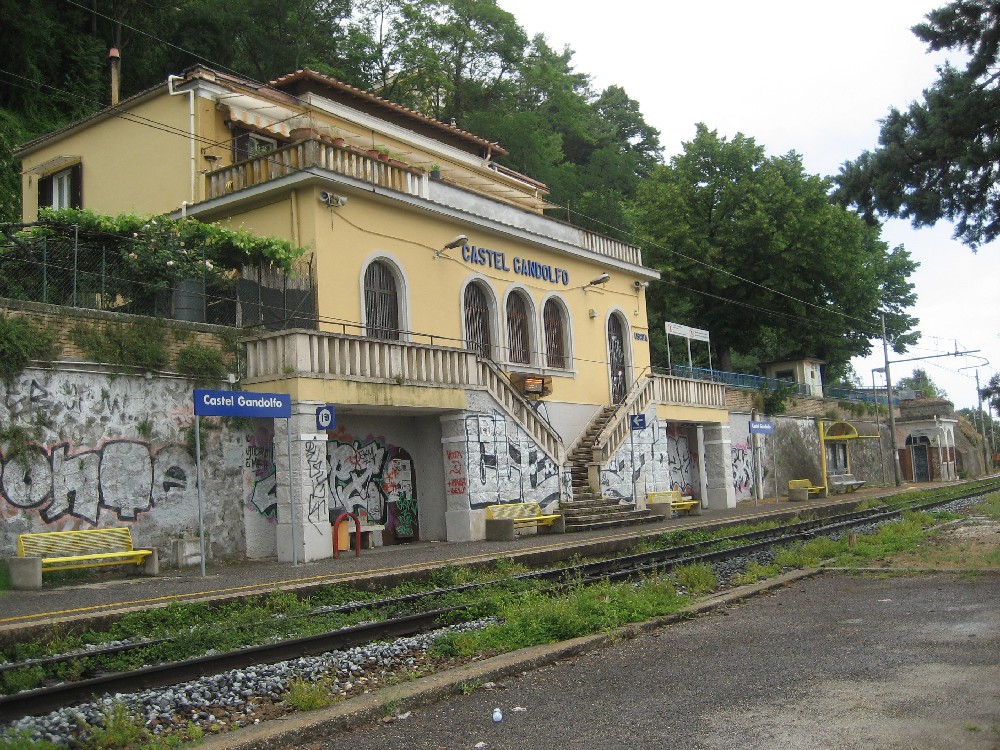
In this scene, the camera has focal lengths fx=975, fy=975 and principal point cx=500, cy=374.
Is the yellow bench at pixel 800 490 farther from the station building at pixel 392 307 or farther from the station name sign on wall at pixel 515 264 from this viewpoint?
the station name sign on wall at pixel 515 264

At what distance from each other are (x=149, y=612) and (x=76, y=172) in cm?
1910

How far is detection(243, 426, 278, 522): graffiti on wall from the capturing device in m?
18.3

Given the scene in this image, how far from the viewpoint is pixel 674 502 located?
2847cm

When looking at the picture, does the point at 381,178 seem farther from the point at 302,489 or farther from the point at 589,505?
the point at 589,505

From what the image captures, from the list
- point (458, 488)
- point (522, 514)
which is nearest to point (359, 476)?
point (458, 488)

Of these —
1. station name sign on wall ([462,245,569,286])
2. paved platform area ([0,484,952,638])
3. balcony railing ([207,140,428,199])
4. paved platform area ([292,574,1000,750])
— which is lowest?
paved platform area ([292,574,1000,750])

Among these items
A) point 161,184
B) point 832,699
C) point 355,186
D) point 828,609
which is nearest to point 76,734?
point 832,699

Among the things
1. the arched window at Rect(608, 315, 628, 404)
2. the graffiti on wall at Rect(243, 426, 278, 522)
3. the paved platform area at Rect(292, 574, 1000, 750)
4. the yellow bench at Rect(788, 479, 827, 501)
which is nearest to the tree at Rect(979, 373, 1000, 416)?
the paved platform area at Rect(292, 574, 1000, 750)

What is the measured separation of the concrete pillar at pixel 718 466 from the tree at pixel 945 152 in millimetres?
23950

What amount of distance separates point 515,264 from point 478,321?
2226 mm

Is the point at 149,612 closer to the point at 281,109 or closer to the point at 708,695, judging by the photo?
the point at 708,695

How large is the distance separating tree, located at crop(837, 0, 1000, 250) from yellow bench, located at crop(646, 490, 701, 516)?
18583 mm

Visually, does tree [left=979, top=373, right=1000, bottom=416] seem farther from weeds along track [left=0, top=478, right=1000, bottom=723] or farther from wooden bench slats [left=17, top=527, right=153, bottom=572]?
wooden bench slats [left=17, top=527, right=153, bottom=572]

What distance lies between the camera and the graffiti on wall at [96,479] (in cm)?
1484
